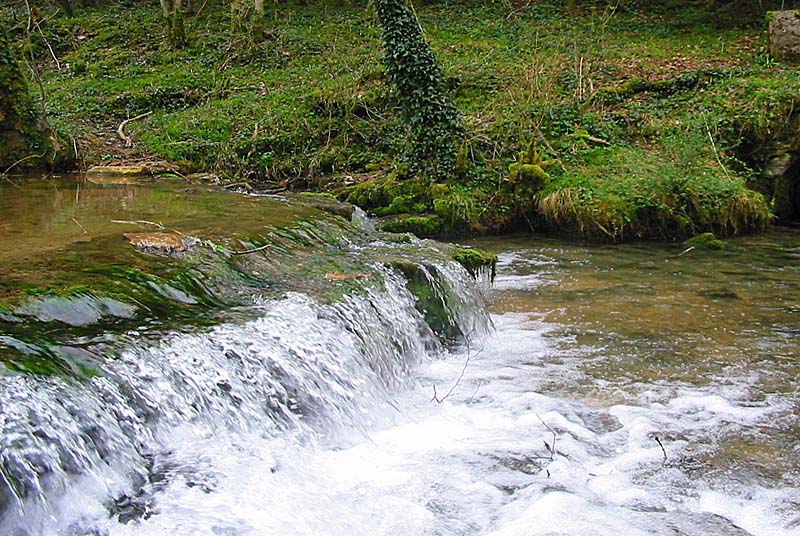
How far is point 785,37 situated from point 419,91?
9500mm

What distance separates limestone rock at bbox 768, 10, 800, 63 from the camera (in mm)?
17078

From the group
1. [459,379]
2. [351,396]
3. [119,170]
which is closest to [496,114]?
[119,170]

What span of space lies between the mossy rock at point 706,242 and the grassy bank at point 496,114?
470mm

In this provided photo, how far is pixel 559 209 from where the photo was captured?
1212 centimetres

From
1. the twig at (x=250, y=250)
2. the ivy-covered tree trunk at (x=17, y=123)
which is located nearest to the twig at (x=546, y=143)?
the twig at (x=250, y=250)

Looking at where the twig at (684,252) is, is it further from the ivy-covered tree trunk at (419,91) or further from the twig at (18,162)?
the twig at (18,162)

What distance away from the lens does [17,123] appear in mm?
11492

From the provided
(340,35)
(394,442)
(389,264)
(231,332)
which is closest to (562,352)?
(389,264)

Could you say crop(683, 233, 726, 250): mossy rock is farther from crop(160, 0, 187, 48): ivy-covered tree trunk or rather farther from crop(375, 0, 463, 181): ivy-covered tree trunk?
crop(160, 0, 187, 48): ivy-covered tree trunk

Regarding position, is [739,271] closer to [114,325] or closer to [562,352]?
[562,352]

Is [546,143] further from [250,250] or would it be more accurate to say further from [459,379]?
[459,379]

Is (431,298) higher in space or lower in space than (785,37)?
lower

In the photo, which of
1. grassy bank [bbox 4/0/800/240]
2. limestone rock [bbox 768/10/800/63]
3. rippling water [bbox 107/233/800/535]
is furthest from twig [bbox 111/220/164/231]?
limestone rock [bbox 768/10/800/63]

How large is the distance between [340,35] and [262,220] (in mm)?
17485
